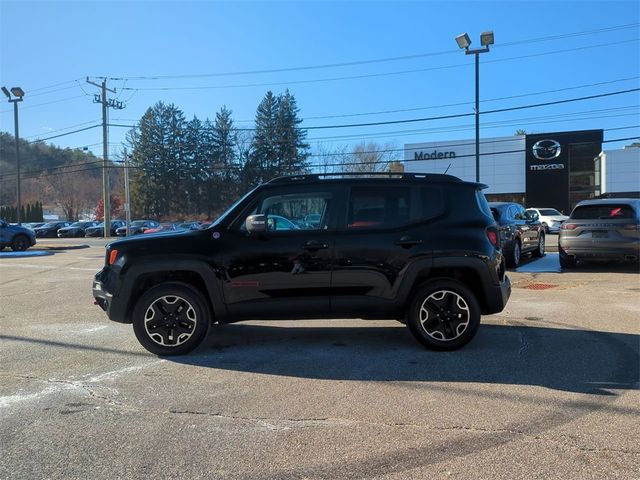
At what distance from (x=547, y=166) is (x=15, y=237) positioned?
133ft

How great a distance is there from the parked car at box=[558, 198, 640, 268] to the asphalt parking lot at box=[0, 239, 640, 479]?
4785 millimetres

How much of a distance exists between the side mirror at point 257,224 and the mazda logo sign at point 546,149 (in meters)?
45.7

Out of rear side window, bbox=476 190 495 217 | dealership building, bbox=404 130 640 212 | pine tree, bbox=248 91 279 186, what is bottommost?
rear side window, bbox=476 190 495 217

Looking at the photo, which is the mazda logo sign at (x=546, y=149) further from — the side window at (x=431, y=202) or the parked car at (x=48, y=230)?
the parked car at (x=48, y=230)

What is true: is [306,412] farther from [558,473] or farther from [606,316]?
[606,316]

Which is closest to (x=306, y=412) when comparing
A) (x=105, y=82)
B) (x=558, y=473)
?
(x=558, y=473)

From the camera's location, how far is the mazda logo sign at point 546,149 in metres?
45.7

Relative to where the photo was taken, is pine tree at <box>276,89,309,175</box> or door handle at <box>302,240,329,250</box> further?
pine tree at <box>276,89,309,175</box>

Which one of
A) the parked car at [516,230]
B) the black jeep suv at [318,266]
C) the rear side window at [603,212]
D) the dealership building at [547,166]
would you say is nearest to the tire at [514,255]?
the parked car at [516,230]

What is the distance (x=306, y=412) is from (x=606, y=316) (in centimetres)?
533

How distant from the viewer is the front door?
18.6 ft

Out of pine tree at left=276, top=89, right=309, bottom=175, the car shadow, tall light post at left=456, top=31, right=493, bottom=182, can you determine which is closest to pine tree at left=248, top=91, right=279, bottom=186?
pine tree at left=276, top=89, right=309, bottom=175

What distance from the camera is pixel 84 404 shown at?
176 inches

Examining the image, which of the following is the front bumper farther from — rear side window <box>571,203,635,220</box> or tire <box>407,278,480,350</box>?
rear side window <box>571,203,635,220</box>
